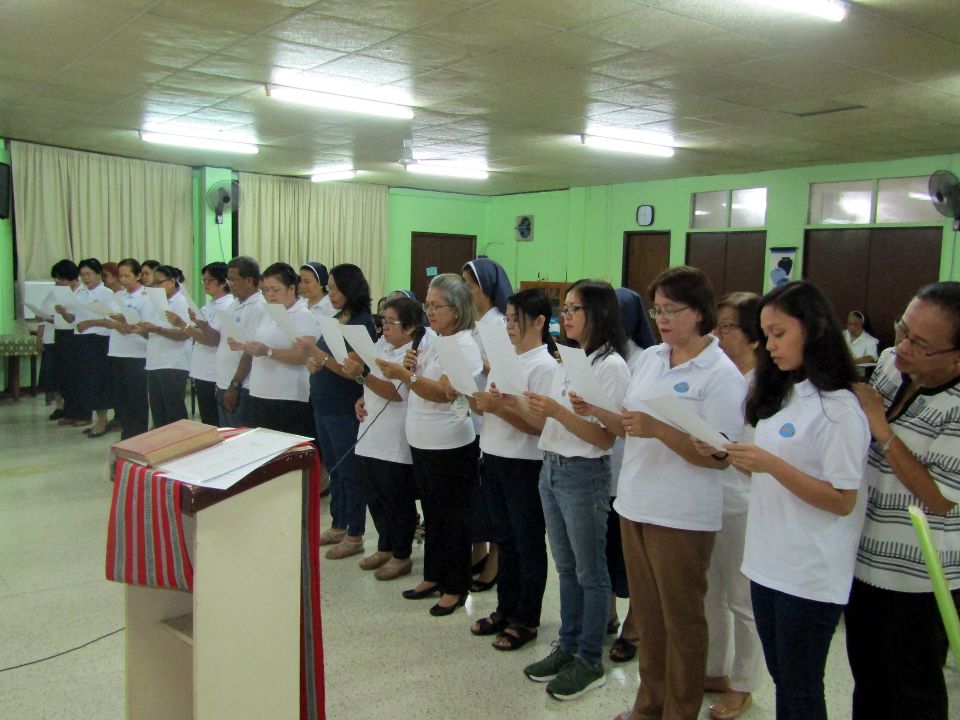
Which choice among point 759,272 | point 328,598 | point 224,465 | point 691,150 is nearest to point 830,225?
point 759,272

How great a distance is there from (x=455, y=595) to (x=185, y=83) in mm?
4531

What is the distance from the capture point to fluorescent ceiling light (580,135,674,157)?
25.4 feet

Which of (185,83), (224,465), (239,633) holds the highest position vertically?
(185,83)

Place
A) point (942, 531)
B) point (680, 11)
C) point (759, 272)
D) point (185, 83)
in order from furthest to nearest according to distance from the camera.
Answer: point (759, 272) → point (185, 83) → point (680, 11) → point (942, 531)

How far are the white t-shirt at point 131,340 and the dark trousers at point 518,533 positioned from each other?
4454 mm

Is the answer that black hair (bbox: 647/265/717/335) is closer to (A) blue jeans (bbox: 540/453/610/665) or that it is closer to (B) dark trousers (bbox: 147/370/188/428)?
(A) blue jeans (bbox: 540/453/610/665)

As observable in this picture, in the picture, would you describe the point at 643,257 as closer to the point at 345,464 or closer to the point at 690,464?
the point at 345,464

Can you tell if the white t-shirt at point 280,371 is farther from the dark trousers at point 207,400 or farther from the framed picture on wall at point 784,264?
the framed picture on wall at point 784,264

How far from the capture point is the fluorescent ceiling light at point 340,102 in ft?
19.7

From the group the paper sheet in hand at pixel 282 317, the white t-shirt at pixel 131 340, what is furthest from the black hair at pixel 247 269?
the white t-shirt at pixel 131 340

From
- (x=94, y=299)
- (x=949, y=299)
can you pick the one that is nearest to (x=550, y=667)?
Result: (x=949, y=299)

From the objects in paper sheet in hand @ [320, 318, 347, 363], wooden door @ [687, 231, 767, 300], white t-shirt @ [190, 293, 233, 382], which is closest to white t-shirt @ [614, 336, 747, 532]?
paper sheet in hand @ [320, 318, 347, 363]

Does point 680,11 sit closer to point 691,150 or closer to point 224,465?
point 224,465

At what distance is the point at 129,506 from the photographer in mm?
1589
